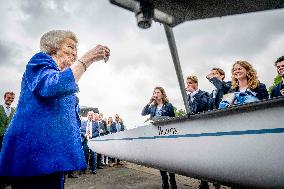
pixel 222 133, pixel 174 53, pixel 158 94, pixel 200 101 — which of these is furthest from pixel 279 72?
pixel 174 53

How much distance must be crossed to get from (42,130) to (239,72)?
2.74m

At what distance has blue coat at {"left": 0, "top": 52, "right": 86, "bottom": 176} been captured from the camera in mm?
1407

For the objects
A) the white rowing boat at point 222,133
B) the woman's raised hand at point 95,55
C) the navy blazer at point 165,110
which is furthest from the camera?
the navy blazer at point 165,110

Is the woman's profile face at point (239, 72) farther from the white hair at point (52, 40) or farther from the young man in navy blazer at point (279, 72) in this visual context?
the white hair at point (52, 40)

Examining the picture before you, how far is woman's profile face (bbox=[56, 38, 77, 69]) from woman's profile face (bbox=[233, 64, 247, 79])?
240 cm

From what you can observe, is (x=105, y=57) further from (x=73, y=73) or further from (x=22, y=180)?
(x=22, y=180)

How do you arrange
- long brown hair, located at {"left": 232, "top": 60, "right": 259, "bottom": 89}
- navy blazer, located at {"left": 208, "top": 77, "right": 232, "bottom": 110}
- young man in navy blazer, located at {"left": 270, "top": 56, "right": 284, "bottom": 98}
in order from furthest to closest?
navy blazer, located at {"left": 208, "top": 77, "right": 232, "bottom": 110} < young man in navy blazer, located at {"left": 270, "top": 56, "right": 284, "bottom": 98} < long brown hair, located at {"left": 232, "top": 60, "right": 259, "bottom": 89}

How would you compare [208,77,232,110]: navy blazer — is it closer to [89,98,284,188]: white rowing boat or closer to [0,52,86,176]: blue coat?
[89,98,284,188]: white rowing boat

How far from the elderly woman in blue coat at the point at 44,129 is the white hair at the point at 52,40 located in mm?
106

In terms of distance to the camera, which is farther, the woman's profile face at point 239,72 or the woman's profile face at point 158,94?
the woman's profile face at point 158,94

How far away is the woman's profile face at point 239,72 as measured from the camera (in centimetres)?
357

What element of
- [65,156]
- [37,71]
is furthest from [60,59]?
[65,156]

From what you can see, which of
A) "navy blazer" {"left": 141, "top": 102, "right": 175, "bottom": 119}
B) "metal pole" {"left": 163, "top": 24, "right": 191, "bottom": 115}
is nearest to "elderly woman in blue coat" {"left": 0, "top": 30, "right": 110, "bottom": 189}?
"metal pole" {"left": 163, "top": 24, "right": 191, "bottom": 115}

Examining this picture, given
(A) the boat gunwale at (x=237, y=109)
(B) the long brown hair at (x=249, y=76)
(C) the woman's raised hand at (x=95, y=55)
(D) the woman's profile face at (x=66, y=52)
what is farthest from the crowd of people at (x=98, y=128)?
(C) the woman's raised hand at (x=95, y=55)
